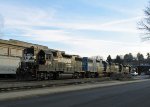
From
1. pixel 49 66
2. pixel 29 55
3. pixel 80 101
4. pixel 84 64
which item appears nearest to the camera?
pixel 80 101

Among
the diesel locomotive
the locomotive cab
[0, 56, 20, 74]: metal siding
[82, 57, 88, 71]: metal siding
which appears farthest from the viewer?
[82, 57, 88, 71]: metal siding

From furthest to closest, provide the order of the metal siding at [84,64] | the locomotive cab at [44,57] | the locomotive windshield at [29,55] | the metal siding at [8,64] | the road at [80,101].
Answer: the metal siding at [84,64], the metal siding at [8,64], the locomotive cab at [44,57], the locomotive windshield at [29,55], the road at [80,101]

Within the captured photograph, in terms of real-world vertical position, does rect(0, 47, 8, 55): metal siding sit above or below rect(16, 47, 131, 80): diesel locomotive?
above

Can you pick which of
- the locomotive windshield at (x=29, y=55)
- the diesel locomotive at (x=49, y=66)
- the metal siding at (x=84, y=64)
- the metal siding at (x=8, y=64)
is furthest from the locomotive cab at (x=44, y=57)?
the metal siding at (x=84, y=64)

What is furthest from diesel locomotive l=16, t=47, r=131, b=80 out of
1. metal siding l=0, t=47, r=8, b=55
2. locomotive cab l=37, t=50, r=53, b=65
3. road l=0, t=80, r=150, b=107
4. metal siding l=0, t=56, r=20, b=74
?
road l=0, t=80, r=150, b=107

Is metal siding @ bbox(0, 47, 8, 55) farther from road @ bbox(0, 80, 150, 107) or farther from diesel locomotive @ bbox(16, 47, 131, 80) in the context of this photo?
road @ bbox(0, 80, 150, 107)

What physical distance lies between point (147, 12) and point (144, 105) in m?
34.7

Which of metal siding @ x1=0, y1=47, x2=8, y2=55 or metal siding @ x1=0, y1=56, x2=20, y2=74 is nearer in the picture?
metal siding @ x1=0, y1=56, x2=20, y2=74

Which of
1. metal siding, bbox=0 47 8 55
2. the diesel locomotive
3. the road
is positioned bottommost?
the road

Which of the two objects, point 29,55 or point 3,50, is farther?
point 3,50

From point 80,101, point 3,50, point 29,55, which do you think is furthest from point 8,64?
point 80,101

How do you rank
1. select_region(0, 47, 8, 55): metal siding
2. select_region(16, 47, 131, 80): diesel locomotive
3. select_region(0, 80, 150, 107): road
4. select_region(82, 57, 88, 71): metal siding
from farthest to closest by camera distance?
1. select_region(82, 57, 88, 71): metal siding
2. select_region(0, 47, 8, 55): metal siding
3. select_region(16, 47, 131, 80): diesel locomotive
4. select_region(0, 80, 150, 107): road

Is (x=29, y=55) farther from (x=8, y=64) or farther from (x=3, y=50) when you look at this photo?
(x=3, y=50)

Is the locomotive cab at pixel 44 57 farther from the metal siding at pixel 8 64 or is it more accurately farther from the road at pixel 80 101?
the road at pixel 80 101
